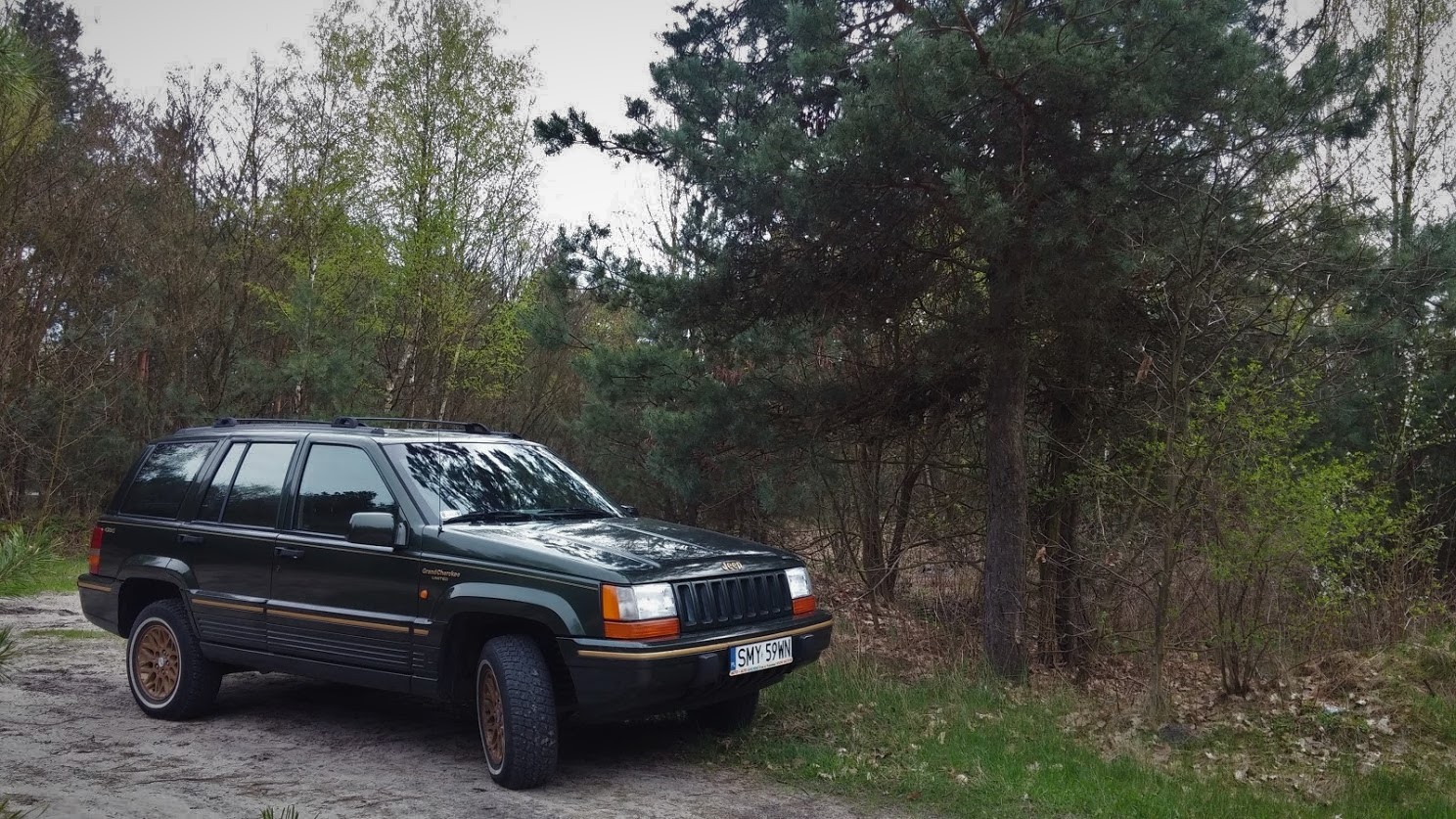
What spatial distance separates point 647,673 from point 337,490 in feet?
7.78

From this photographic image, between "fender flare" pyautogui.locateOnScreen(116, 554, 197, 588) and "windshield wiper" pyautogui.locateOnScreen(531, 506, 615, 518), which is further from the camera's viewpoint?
"fender flare" pyautogui.locateOnScreen(116, 554, 197, 588)

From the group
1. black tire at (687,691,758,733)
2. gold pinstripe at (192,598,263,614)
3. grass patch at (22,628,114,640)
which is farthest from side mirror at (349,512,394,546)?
grass patch at (22,628,114,640)

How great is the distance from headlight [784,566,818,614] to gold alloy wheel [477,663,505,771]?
169 cm

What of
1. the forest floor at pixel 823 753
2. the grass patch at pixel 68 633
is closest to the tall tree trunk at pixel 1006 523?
the forest floor at pixel 823 753

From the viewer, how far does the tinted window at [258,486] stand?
6402mm

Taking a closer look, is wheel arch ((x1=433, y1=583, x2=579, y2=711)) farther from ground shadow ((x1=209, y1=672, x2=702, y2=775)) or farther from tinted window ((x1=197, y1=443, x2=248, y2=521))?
tinted window ((x1=197, y1=443, x2=248, y2=521))

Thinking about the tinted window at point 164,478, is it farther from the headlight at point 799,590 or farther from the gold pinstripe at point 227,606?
the headlight at point 799,590

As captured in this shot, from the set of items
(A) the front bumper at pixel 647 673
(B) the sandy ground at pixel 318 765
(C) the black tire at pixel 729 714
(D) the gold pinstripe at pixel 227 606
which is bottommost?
(B) the sandy ground at pixel 318 765

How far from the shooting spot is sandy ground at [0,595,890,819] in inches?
197

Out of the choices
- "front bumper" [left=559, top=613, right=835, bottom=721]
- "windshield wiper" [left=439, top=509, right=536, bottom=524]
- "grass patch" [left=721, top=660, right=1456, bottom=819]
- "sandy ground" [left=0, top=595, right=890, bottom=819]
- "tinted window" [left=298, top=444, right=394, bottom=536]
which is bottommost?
"sandy ground" [left=0, top=595, right=890, bottom=819]

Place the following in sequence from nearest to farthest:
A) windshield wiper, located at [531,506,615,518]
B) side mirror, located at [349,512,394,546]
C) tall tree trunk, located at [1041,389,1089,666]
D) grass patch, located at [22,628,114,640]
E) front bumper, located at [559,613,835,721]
Result: front bumper, located at [559,613,835,721] < side mirror, located at [349,512,394,546] < windshield wiper, located at [531,506,615,518] < grass patch, located at [22,628,114,640] < tall tree trunk, located at [1041,389,1089,666]

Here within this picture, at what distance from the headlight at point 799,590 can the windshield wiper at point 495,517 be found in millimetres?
1533

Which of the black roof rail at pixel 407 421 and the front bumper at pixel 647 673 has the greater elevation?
the black roof rail at pixel 407 421

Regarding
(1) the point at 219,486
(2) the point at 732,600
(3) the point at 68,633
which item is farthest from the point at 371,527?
(3) the point at 68,633
